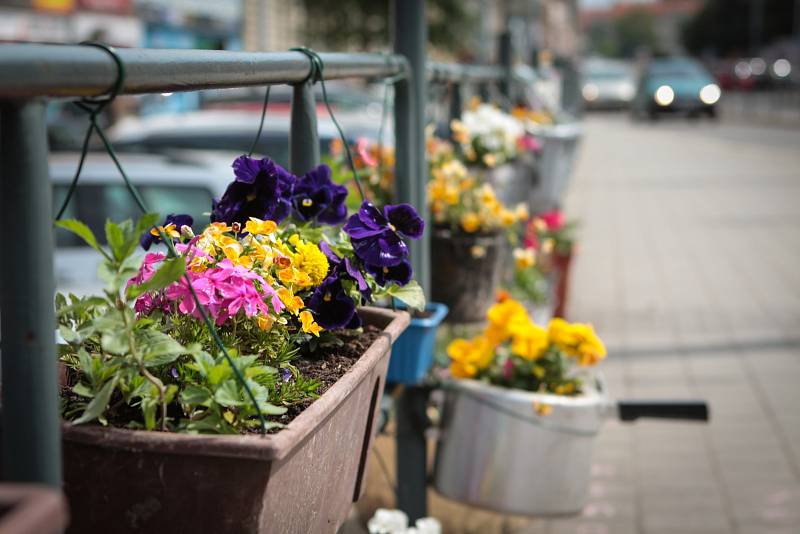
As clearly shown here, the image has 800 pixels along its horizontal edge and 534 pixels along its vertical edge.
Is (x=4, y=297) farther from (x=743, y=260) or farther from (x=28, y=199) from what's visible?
(x=743, y=260)

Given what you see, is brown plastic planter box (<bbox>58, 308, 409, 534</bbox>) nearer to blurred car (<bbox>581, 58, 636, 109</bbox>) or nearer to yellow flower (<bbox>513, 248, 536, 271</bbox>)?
yellow flower (<bbox>513, 248, 536, 271</bbox>)

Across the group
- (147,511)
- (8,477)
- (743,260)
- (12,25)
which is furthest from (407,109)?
(12,25)

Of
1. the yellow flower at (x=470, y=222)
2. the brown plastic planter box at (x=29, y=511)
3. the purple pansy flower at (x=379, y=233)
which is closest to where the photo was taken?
the brown plastic planter box at (x=29, y=511)

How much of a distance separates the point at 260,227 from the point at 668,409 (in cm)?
179

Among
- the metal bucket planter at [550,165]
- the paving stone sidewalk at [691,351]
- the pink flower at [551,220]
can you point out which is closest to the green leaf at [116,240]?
the paving stone sidewalk at [691,351]

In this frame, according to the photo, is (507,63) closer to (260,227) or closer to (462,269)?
(462,269)

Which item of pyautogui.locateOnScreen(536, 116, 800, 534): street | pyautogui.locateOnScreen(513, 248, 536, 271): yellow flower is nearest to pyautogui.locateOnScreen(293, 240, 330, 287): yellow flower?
pyautogui.locateOnScreen(536, 116, 800, 534): street

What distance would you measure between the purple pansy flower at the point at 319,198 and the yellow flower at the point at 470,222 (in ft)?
4.83

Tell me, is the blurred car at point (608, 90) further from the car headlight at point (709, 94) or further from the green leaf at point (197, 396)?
the green leaf at point (197, 396)

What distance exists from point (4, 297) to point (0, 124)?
0.15 meters

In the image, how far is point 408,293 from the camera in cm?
169

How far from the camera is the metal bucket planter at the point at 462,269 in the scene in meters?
3.26

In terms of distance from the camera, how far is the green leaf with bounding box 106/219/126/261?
1105 millimetres

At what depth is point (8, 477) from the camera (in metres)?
0.95
